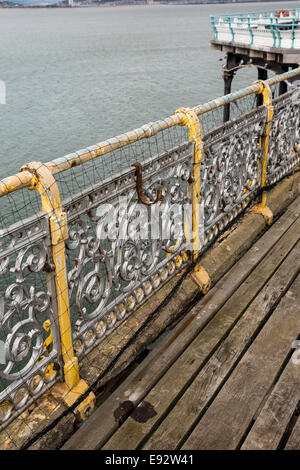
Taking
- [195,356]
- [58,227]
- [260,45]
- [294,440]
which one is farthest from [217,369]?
[260,45]

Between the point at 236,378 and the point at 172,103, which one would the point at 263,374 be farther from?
the point at 172,103

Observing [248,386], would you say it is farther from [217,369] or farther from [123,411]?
[123,411]

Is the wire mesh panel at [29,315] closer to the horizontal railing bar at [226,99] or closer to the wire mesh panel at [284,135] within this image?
the horizontal railing bar at [226,99]

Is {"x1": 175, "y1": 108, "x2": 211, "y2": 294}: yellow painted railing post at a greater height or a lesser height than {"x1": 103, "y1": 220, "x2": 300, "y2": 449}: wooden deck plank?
greater

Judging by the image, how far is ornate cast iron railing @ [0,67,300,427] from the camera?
2436mm

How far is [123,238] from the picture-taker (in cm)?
310

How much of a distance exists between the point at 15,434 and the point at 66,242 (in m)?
1.04

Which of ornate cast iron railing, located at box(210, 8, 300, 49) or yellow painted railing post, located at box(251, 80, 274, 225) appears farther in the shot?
ornate cast iron railing, located at box(210, 8, 300, 49)

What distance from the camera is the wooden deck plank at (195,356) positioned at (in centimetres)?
262

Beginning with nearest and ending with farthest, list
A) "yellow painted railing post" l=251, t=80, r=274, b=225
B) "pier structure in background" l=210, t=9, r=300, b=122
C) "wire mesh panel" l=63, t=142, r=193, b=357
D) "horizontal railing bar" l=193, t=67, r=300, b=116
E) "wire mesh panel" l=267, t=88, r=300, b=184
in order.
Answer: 1. "wire mesh panel" l=63, t=142, r=193, b=357
2. "horizontal railing bar" l=193, t=67, r=300, b=116
3. "yellow painted railing post" l=251, t=80, r=274, b=225
4. "wire mesh panel" l=267, t=88, r=300, b=184
5. "pier structure in background" l=210, t=9, r=300, b=122

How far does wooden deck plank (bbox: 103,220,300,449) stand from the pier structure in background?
16.0 meters

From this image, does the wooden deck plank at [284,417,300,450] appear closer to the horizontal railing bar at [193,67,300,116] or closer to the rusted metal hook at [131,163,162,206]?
the rusted metal hook at [131,163,162,206]

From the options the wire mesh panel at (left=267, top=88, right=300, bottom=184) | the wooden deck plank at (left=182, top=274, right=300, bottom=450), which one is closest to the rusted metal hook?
the wooden deck plank at (left=182, top=274, right=300, bottom=450)

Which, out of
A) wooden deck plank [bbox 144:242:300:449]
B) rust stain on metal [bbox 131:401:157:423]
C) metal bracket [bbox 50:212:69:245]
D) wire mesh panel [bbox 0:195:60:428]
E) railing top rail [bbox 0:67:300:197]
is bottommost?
rust stain on metal [bbox 131:401:157:423]
